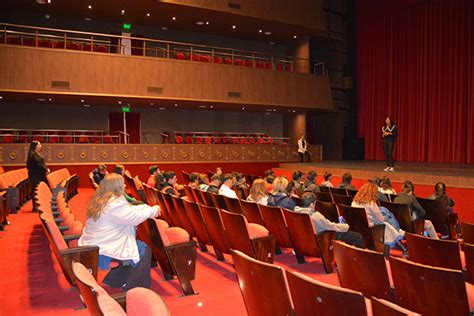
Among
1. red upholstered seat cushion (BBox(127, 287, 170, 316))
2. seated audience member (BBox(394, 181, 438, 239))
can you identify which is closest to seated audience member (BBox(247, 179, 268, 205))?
seated audience member (BBox(394, 181, 438, 239))

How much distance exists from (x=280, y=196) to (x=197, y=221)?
1007 millimetres

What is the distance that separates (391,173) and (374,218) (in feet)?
18.1

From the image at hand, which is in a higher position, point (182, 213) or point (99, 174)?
point (99, 174)

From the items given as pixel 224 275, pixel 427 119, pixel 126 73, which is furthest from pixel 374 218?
pixel 427 119

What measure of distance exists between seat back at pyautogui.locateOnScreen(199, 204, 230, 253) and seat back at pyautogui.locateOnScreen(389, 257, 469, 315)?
2.20 meters

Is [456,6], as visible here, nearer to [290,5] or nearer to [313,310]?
[290,5]

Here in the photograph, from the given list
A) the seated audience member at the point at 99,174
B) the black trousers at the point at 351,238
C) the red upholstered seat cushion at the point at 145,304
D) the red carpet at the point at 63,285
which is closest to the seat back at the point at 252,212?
the red carpet at the point at 63,285

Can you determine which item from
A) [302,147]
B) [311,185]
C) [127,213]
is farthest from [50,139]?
[127,213]

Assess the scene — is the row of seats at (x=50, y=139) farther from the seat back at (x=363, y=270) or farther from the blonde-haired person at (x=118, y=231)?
the seat back at (x=363, y=270)

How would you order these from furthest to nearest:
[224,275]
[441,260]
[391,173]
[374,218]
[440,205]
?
1. [391,173]
2. [440,205]
3. [374,218]
4. [224,275]
5. [441,260]

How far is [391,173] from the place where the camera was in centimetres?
1005

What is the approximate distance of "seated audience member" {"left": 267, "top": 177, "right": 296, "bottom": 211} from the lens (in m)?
5.11

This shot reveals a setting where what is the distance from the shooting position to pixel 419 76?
15977mm

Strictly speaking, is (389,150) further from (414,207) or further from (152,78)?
(152,78)
